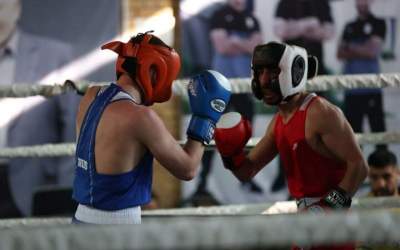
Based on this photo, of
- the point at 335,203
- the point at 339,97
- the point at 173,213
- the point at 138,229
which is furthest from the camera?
the point at 339,97

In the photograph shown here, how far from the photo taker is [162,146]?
1.54 metres

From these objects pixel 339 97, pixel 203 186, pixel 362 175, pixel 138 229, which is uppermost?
pixel 138 229

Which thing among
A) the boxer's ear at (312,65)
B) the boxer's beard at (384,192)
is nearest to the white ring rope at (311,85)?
the boxer's ear at (312,65)

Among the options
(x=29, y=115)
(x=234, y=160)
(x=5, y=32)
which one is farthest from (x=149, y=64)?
(x=5, y=32)

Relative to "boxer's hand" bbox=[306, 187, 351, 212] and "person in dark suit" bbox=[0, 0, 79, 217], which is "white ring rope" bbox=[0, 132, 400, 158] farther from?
"person in dark suit" bbox=[0, 0, 79, 217]

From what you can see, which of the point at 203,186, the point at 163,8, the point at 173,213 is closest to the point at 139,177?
the point at 173,213

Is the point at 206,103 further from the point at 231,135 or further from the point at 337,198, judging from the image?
the point at 337,198

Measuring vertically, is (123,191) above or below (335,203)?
above

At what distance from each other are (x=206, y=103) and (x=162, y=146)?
0.59 feet

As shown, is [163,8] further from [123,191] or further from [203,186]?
[123,191]

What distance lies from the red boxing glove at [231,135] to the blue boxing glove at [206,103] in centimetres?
26

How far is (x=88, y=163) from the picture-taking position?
5.25 feet

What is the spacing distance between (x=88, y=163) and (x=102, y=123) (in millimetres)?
107

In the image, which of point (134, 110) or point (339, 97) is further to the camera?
point (339, 97)
